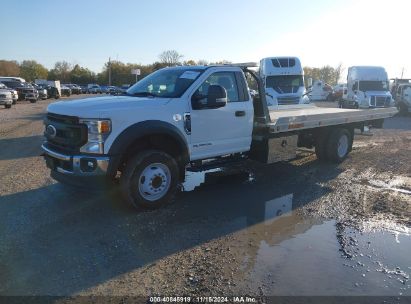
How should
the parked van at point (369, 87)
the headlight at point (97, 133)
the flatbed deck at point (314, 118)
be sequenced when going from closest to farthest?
the headlight at point (97, 133) < the flatbed deck at point (314, 118) < the parked van at point (369, 87)

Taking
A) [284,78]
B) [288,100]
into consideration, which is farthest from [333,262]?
[284,78]

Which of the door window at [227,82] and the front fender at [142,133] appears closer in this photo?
the front fender at [142,133]

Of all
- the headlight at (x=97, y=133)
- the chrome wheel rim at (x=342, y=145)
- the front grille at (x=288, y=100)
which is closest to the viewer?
the headlight at (x=97, y=133)

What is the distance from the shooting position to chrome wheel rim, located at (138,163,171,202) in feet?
18.8

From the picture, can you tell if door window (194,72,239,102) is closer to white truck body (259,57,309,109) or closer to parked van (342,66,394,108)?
white truck body (259,57,309,109)

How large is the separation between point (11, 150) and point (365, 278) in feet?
30.3

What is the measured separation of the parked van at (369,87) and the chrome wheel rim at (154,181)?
65.9 feet

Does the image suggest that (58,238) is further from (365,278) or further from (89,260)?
(365,278)

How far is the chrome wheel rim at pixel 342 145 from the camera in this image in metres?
9.63

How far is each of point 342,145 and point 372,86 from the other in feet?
51.7

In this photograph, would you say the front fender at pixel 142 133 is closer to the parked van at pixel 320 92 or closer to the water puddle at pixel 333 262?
the water puddle at pixel 333 262

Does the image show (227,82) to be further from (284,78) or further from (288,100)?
(284,78)

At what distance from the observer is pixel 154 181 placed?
582 cm

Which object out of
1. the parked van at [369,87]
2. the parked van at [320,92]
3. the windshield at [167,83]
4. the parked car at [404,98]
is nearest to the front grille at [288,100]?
the parked van at [369,87]
